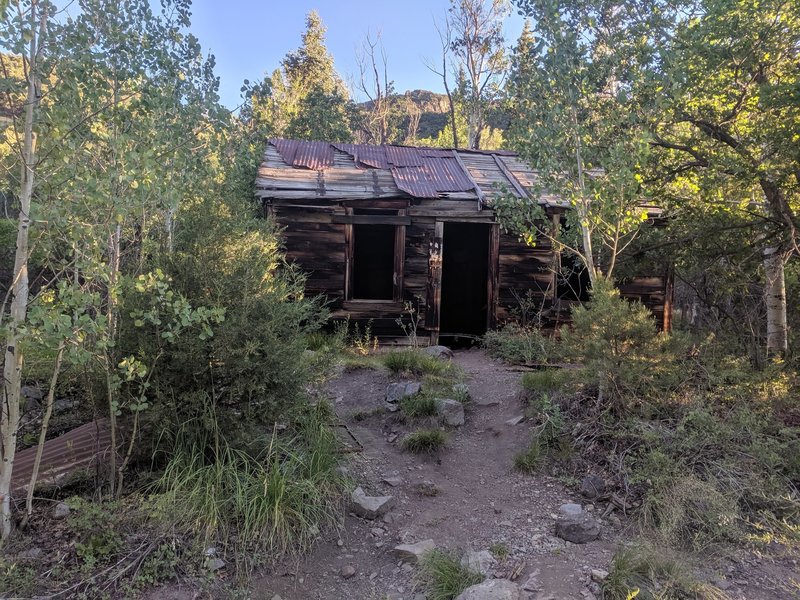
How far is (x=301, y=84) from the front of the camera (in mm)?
24078

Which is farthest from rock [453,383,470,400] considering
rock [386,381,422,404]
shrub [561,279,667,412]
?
shrub [561,279,667,412]

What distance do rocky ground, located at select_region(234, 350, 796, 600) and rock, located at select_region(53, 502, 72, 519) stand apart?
134 cm

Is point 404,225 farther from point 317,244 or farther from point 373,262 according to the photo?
point 373,262

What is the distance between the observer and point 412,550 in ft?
11.3

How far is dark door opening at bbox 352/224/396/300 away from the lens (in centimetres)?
1215

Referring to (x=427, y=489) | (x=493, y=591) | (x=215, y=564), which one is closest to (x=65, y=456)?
(x=215, y=564)

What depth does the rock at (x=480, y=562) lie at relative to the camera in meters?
3.22

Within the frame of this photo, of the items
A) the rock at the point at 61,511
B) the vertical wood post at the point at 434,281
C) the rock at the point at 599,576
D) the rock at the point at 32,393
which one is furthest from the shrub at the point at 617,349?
the rock at the point at 32,393

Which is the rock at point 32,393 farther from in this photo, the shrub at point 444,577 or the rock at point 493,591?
the rock at point 493,591

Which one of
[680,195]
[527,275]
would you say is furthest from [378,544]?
[527,275]

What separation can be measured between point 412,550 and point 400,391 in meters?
2.68

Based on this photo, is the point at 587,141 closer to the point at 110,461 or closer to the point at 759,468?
the point at 759,468

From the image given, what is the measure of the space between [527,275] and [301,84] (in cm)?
1835

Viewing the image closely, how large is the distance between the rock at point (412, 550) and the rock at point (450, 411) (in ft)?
6.75
